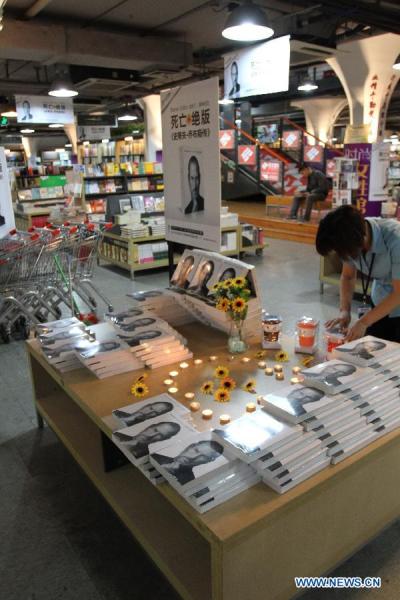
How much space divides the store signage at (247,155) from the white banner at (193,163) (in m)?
13.5

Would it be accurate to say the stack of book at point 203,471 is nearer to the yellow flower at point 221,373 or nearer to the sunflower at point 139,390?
the sunflower at point 139,390

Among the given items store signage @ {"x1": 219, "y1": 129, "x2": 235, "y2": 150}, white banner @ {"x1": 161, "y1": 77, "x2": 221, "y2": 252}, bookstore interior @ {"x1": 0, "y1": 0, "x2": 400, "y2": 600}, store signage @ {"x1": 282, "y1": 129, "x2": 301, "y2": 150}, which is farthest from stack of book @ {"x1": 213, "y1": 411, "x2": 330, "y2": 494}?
store signage @ {"x1": 282, "y1": 129, "x2": 301, "y2": 150}

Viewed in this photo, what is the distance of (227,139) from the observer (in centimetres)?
1561

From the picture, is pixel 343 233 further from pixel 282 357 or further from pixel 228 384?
pixel 228 384

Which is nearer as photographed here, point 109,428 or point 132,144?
point 109,428

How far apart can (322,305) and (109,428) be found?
175 inches

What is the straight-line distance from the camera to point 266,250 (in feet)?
31.5

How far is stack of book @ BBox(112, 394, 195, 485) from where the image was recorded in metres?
1.63

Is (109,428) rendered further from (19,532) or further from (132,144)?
(132,144)

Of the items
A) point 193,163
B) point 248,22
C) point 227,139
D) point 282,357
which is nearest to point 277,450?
point 282,357

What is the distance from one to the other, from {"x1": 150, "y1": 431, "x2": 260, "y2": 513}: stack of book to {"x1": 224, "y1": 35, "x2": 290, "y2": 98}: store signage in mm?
5765

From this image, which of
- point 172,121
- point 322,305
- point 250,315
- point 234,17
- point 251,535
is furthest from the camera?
point 322,305

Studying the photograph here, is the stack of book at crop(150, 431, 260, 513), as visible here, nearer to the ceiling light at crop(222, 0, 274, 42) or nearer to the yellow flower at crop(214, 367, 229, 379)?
the yellow flower at crop(214, 367, 229, 379)

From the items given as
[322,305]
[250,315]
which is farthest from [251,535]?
[322,305]
